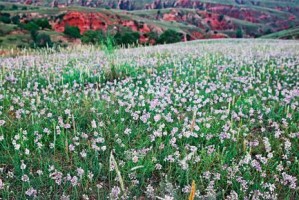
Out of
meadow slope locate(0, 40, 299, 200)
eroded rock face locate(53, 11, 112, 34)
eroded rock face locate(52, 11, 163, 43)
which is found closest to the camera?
meadow slope locate(0, 40, 299, 200)

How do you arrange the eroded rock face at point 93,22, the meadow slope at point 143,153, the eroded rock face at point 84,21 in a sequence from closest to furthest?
the meadow slope at point 143,153 < the eroded rock face at point 93,22 < the eroded rock face at point 84,21

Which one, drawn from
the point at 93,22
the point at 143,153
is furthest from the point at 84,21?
the point at 143,153

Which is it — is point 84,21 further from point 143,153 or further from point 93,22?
point 143,153

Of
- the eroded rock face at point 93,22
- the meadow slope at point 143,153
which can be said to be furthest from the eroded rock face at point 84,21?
the meadow slope at point 143,153

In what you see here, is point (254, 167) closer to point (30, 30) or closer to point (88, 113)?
point (88, 113)

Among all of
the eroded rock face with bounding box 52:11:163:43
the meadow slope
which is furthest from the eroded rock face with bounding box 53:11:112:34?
the meadow slope

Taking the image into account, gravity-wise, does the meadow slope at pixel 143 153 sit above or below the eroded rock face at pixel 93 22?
above

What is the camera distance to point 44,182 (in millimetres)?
3412

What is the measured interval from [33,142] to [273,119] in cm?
340

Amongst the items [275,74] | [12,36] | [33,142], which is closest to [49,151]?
[33,142]

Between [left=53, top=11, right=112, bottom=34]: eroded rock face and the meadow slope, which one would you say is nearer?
the meadow slope

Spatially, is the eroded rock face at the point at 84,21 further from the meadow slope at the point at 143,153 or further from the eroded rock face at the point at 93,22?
the meadow slope at the point at 143,153

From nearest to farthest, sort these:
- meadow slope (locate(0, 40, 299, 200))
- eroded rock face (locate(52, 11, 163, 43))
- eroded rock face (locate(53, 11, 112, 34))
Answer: meadow slope (locate(0, 40, 299, 200))
eroded rock face (locate(52, 11, 163, 43))
eroded rock face (locate(53, 11, 112, 34))

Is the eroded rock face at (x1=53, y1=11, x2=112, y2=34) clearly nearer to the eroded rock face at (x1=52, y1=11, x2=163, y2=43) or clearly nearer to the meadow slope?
the eroded rock face at (x1=52, y1=11, x2=163, y2=43)
